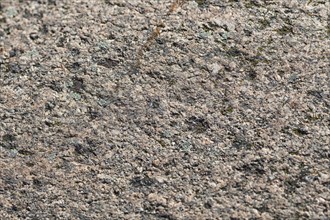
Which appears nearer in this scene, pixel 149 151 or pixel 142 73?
pixel 149 151

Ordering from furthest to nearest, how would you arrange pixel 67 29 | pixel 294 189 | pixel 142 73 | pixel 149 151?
pixel 67 29, pixel 142 73, pixel 149 151, pixel 294 189

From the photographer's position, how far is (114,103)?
1.99m

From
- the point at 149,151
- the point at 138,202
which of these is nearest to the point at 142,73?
the point at 149,151

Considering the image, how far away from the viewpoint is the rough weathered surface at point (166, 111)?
1.82m

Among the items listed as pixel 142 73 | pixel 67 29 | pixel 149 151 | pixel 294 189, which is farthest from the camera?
pixel 67 29

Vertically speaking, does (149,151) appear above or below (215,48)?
below

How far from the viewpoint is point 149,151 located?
1897mm

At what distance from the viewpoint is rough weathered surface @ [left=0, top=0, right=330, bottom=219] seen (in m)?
1.82

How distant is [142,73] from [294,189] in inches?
21.7

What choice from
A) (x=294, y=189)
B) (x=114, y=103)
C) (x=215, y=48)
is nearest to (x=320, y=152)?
(x=294, y=189)

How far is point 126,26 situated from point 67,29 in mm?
184

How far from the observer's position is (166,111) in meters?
1.96

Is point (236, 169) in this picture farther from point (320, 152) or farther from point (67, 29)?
point (67, 29)

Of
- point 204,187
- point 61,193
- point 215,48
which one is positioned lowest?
point 61,193
